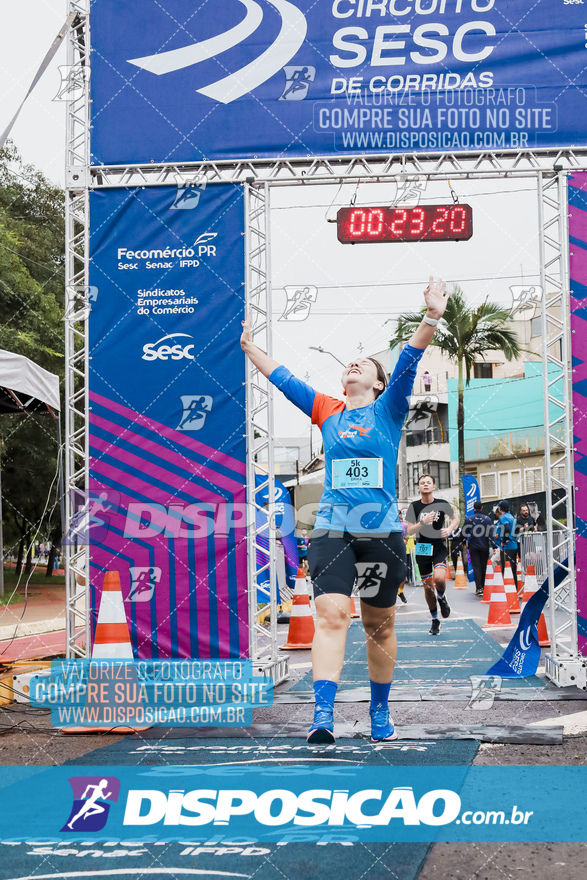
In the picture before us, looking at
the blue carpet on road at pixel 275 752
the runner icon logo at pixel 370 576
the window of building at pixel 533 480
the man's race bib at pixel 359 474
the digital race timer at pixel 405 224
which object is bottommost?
the blue carpet on road at pixel 275 752

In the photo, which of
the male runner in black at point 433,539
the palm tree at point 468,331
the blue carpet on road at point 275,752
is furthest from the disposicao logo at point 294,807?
the palm tree at point 468,331

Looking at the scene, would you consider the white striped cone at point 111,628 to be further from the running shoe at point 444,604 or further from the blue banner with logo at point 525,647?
the running shoe at point 444,604

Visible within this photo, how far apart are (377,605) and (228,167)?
4.68 meters

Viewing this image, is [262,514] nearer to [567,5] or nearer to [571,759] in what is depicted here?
[571,759]

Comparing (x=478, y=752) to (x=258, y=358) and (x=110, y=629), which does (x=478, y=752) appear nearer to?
(x=258, y=358)

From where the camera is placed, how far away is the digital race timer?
832cm

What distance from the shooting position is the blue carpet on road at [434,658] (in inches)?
310

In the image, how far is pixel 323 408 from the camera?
515 cm

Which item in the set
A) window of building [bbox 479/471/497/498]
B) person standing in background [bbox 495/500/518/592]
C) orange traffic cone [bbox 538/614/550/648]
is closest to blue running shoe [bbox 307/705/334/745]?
orange traffic cone [bbox 538/614/550/648]

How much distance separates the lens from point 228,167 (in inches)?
320

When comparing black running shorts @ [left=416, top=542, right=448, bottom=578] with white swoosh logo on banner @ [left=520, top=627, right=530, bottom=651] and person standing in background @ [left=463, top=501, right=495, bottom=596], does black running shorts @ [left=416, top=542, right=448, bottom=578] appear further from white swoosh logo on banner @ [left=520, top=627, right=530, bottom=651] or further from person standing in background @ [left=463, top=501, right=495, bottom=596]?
person standing in background @ [left=463, top=501, right=495, bottom=596]

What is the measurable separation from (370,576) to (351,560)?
26cm

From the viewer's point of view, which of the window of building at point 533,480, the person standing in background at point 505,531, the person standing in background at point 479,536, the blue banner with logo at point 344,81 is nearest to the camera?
the blue banner with logo at point 344,81

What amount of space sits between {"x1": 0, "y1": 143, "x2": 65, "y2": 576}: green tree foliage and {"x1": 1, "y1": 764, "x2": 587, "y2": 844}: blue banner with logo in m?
16.9
